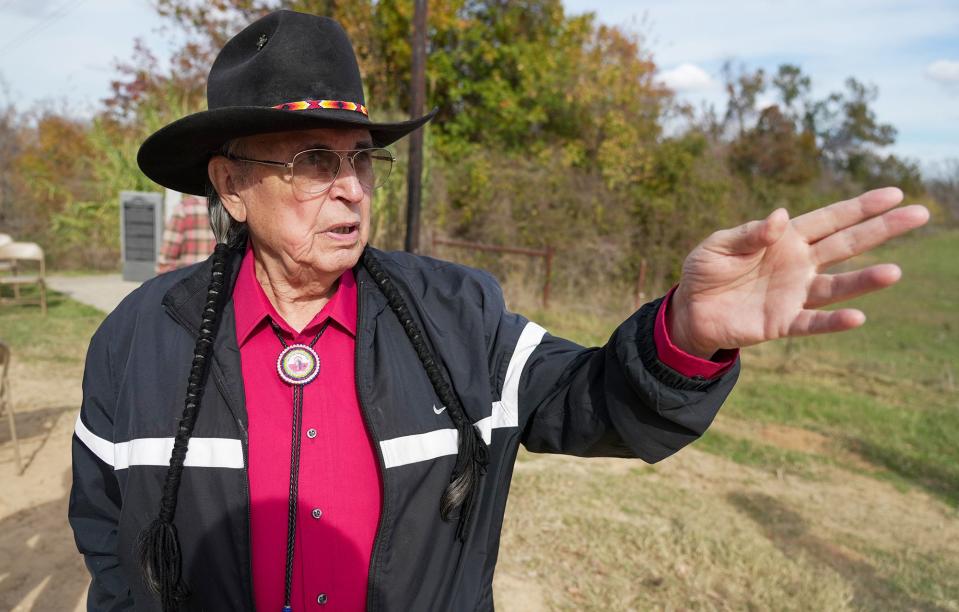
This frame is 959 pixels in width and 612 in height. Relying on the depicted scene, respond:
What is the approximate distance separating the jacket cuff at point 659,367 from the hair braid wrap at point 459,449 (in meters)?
0.44

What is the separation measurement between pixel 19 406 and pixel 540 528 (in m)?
4.68

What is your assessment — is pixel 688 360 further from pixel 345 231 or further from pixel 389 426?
pixel 345 231

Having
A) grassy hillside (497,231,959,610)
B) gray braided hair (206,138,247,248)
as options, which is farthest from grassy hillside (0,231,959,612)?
gray braided hair (206,138,247,248)

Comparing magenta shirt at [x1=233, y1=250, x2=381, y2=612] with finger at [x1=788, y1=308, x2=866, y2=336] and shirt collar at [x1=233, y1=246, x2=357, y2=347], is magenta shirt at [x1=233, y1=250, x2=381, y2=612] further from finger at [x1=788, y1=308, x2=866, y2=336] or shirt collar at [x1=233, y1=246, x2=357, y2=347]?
finger at [x1=788, y1=308, x2=866, y2=336]

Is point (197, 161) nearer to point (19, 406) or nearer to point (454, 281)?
point (454, 281)

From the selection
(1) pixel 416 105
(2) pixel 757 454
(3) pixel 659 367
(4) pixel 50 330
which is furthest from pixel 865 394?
(4) pixel 50 330

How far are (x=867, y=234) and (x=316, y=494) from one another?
119 centimetres

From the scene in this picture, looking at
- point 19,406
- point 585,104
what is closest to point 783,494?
point 19,406

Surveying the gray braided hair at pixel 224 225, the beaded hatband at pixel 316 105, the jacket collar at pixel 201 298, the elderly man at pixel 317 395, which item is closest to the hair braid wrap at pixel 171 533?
the elderly man at pixel 317 395

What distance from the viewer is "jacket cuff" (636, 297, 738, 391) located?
1380 mm

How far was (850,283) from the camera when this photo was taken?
1124 mm

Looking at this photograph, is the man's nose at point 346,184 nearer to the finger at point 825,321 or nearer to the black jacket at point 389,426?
the black jacket at point 389,426

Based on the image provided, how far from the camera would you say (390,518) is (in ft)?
5.17

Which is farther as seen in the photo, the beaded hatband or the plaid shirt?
the plaid shirt
